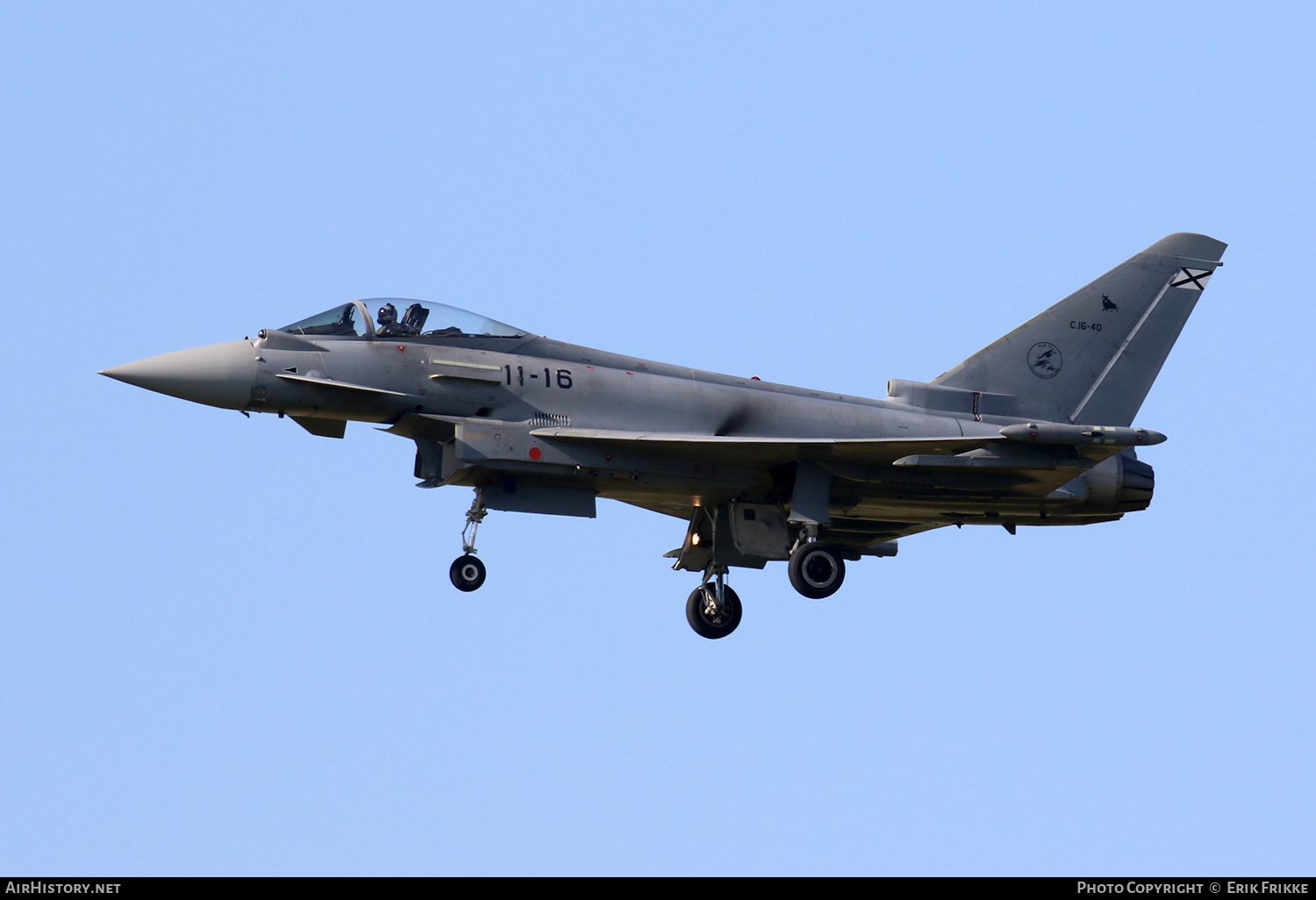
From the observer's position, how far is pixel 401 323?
21547 mm

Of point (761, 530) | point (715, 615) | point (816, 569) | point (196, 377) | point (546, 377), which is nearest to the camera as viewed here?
point (196, 377)

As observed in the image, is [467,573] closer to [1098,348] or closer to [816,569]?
[816,569]

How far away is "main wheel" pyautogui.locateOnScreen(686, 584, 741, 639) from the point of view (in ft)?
79.7

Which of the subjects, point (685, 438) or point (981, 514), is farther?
point (981, 514)

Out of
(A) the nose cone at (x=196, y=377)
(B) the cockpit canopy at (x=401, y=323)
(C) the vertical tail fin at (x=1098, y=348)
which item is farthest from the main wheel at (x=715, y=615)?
(A) the nose cone at (x=196, y=377)

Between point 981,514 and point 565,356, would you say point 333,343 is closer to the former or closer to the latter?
point 565,356

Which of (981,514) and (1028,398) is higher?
(1028,398)

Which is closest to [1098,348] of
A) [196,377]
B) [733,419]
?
[733,419]

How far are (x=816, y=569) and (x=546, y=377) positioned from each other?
4.50m

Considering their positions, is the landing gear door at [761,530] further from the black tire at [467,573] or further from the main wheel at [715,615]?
the black tire at [467,573]
